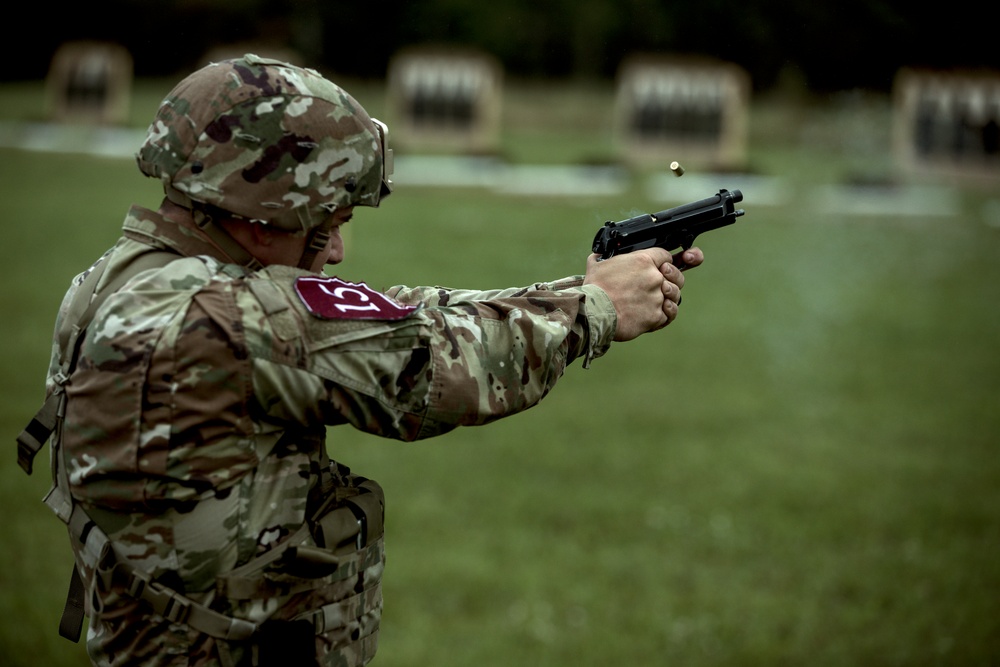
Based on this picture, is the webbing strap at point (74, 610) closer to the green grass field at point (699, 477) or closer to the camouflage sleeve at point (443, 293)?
the camouflage sleeve at point (443, 293)

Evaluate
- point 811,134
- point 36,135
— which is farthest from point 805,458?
point 36,135

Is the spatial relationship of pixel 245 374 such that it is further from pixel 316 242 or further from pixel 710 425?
pixel 710 425

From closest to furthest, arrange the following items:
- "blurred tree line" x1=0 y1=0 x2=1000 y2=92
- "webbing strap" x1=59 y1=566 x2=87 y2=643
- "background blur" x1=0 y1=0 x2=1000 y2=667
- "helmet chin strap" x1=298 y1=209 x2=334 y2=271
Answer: "helmet chin strap" x1=298 y1=209 x2=334 y2=271, "webbing strap" x1=59 y1=566 x2=87 y2=643, "background blur" x1=0 y1=0 x2=1000 y2=667, "blurred tree line" x1=0 y1=0 x2=1000 y2=92

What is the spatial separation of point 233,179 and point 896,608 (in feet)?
14.4

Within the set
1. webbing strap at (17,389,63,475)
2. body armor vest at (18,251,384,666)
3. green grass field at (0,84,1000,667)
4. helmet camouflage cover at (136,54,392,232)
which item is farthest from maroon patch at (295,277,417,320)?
green grass field at (0,84,1000,667)

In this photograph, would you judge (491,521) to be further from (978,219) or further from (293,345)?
(978,219)

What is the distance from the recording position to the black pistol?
8.25 feet

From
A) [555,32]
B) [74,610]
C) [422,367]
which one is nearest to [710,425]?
[74,610]

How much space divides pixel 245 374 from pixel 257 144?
43cm

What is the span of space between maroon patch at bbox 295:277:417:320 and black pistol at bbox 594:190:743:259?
0.56 m

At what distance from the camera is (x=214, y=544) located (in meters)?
2.15

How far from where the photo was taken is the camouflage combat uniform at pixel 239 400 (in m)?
2.04

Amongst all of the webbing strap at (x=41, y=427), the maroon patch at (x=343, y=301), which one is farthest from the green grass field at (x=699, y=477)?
the maroon patch at (x=343, y=301)

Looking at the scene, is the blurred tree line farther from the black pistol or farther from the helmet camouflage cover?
the helmet camouflage cover
